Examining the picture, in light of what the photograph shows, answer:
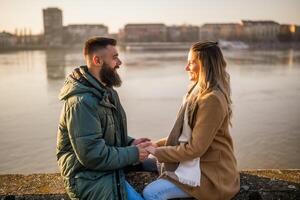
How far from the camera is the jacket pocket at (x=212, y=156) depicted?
2.94 meters

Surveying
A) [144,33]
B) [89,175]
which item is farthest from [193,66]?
[144,33]

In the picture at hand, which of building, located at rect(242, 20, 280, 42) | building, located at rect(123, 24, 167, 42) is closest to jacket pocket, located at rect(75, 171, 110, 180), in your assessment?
building, located at rect(242, 20, 280, 42)

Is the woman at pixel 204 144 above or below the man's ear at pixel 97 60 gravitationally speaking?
below

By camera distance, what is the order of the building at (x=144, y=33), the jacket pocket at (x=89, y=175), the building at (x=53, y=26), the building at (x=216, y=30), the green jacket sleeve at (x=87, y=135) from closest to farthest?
the green jacket sleeve at (x=87, y=135)
the jacket pocket at (x=89, y=175)
the building at (x=53, y=26)
the building at (x=144, y=33)
the building at (x=216, y=30)

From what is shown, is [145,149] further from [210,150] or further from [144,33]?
[144,33]

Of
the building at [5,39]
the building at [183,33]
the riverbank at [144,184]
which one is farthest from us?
the building at [183,33]

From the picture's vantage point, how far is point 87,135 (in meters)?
2.72

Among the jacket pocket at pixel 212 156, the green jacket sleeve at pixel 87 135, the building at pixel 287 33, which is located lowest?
the jacket pocket at pixel 212 156

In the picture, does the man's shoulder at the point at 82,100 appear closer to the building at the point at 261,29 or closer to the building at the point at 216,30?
the building at the point at 261,29

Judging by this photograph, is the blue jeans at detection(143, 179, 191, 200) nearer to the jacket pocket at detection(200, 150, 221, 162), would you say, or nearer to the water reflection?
the jacket pocket at detection(200, 150, 221, 162)

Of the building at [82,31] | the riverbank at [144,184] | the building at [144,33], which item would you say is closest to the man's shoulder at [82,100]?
the riverbank at [144,184]

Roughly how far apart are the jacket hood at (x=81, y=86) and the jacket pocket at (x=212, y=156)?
2.83ft

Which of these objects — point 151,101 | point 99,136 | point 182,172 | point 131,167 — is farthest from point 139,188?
point 151,101

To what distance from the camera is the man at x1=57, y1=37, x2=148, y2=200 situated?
2736 mm
